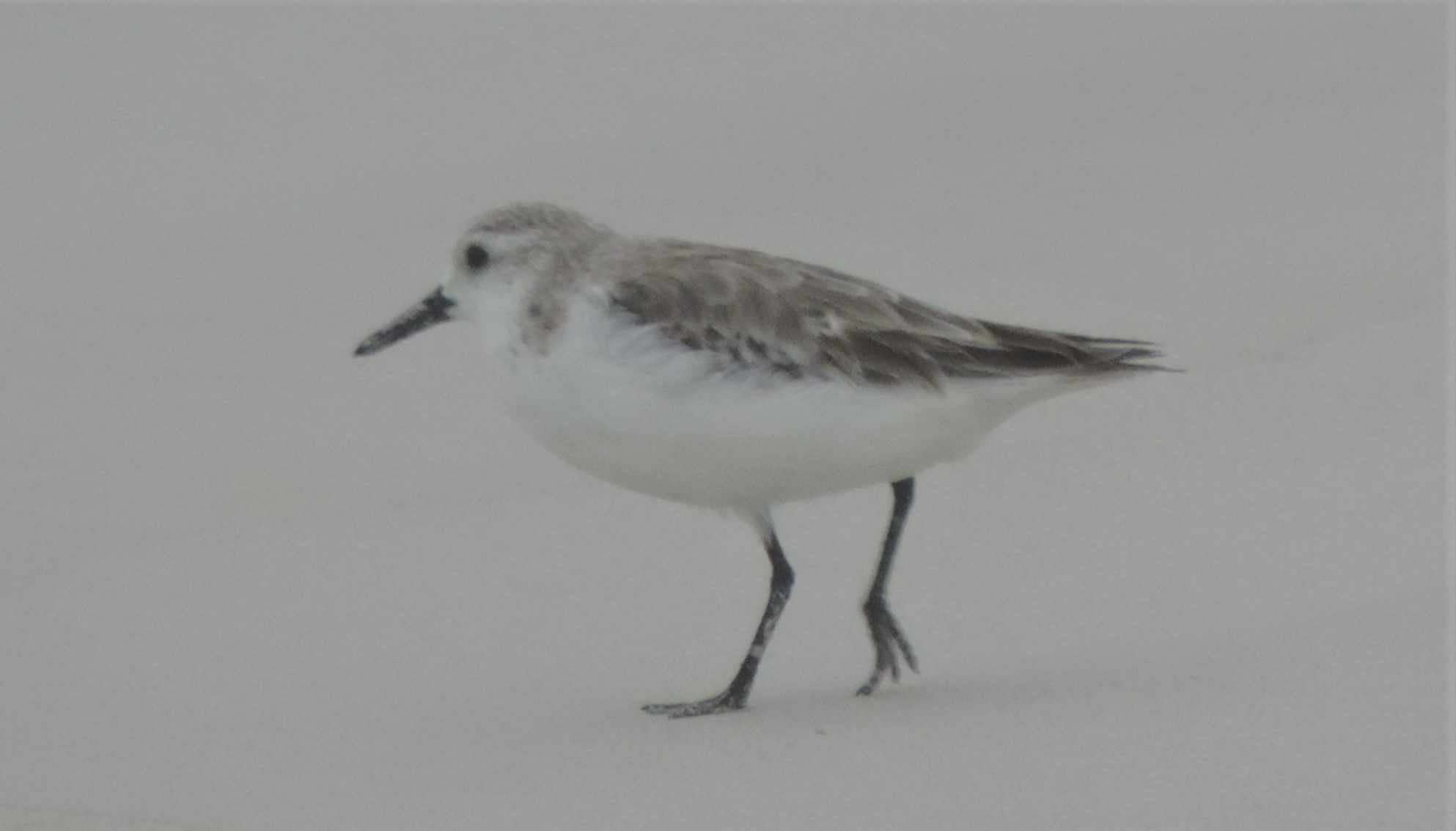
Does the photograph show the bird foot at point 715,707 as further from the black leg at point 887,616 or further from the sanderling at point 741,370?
the black leg at point 887,616

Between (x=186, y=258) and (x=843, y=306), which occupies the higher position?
(x=186, y=258)

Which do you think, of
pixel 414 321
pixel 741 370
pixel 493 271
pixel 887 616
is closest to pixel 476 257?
pixel 493 271

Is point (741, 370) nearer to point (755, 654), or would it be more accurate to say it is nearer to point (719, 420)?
point (719, 420)

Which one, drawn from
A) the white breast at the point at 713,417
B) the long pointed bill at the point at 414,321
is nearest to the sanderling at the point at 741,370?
the white breast at the point at 713,417

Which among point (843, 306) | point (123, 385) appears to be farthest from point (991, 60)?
point (843, 306)

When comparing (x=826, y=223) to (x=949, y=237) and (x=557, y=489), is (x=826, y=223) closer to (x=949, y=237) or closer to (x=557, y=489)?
(x=949, y=237)

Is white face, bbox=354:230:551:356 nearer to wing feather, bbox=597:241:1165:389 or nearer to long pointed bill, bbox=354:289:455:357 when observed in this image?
long pointed bill, bbox=354:289:455:357
